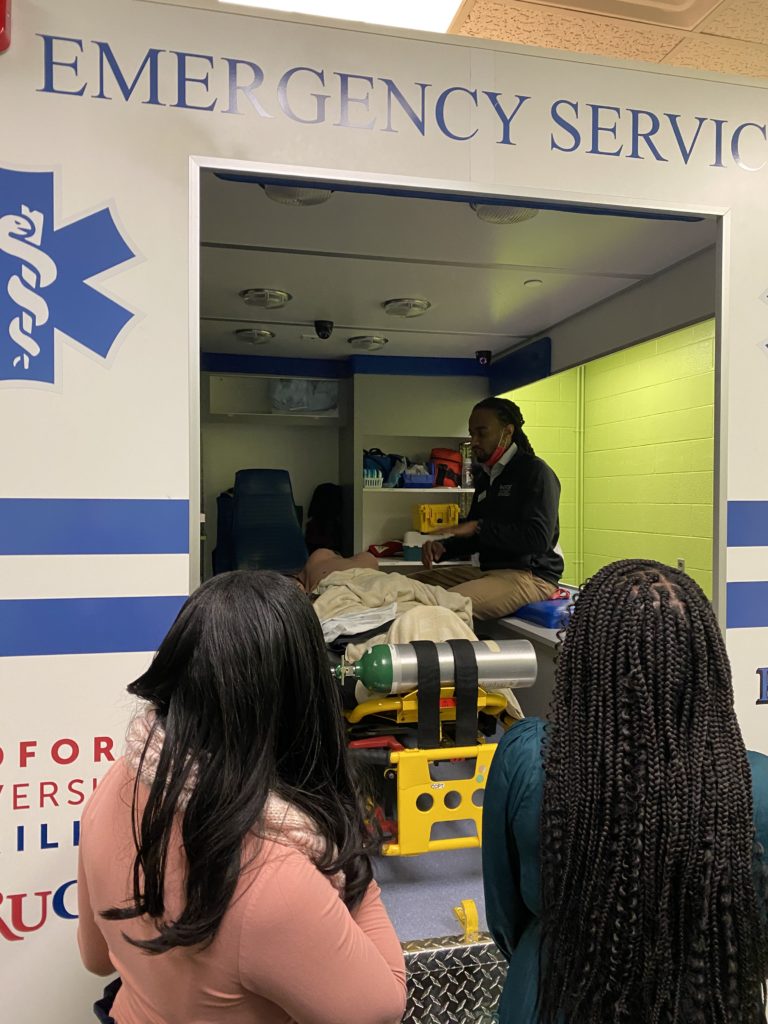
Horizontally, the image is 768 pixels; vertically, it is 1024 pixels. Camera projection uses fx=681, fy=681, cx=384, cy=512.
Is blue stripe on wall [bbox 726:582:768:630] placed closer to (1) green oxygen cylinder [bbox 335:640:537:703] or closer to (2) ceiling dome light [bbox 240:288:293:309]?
(1) green oxygen cylinder [bbox 335:640:537:703]

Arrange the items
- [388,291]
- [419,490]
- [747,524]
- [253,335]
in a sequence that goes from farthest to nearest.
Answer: [419,490]
[253,335]
[388,291]
[747,524]

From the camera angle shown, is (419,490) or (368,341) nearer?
(368,341)

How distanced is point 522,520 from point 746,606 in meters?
1.59

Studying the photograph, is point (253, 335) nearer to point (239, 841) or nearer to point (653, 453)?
point (653, 453)

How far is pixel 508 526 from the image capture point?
3482 millimetres

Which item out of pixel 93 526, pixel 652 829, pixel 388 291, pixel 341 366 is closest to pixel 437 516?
pixel 341 366

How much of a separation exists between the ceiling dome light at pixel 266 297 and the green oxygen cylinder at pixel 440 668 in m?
1.96

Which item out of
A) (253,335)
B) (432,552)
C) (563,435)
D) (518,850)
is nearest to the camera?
(518,850)

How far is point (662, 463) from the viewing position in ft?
14.2

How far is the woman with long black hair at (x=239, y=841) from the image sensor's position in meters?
0.78

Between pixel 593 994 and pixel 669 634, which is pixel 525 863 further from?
pixel 669 634

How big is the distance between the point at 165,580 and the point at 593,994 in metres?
1.14

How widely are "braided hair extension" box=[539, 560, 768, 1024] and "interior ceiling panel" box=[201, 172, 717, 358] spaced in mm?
1842

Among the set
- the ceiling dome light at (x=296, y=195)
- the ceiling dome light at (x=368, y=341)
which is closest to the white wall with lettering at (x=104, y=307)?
the ceiling dome light at (x=296, y=195)
